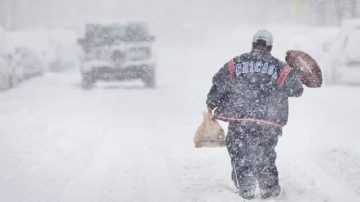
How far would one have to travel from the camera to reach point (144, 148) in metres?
10.3

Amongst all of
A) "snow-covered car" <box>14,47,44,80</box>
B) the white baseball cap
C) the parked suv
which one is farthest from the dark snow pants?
"snow-covered car" <box>14,47,44,80</box>

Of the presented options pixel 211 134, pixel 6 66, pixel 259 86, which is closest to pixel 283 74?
pixel 259 86

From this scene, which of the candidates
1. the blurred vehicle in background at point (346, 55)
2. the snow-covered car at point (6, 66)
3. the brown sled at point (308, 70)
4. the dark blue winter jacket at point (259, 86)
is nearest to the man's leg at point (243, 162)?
the dark blue winter jacket at point (259, 86)

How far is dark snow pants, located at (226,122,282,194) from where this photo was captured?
6.79 metres

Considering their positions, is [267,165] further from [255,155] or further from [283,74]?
[283,74]

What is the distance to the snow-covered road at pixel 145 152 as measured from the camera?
755cm

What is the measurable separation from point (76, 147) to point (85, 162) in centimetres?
114

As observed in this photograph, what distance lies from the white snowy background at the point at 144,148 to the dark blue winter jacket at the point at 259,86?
824mm

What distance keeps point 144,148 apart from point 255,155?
12.2ft

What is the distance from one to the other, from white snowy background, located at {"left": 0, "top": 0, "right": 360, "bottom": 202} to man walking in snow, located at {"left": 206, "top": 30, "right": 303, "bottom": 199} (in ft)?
1.10

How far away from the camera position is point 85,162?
9398 mm

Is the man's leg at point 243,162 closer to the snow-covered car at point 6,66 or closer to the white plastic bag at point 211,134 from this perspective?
the white plastic bag at point 211,134

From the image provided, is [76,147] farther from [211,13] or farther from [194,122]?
[211,13]

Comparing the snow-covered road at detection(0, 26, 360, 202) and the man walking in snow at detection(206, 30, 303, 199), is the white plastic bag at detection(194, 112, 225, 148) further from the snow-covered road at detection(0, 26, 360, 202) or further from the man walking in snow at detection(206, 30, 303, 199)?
the snow-covered road at detection(0, 26, 360, 202)
